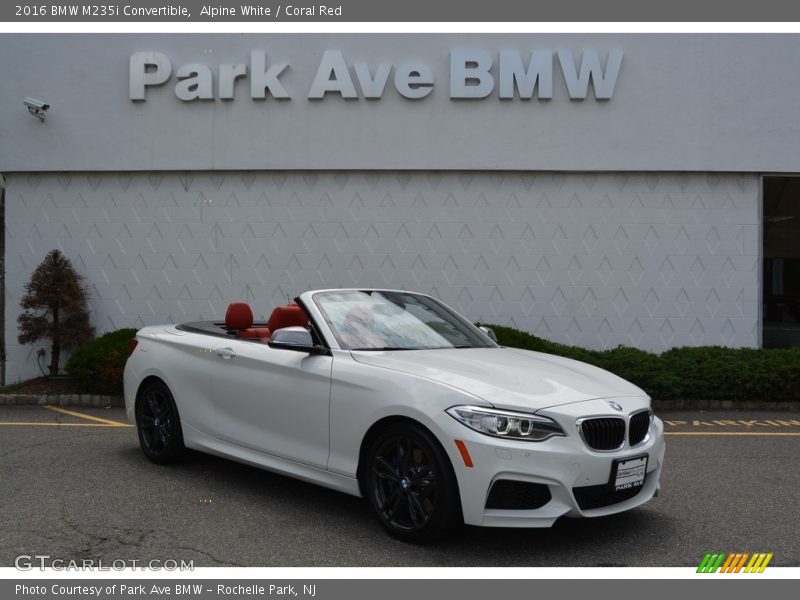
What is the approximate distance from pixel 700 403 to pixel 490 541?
6.76 metres

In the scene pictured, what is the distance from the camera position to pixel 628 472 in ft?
15.3

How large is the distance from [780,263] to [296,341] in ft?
33.7

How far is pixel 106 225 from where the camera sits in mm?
13133

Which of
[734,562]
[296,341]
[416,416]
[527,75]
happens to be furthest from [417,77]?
[734,562]

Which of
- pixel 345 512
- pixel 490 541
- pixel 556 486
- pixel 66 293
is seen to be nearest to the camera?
pixel 556 486

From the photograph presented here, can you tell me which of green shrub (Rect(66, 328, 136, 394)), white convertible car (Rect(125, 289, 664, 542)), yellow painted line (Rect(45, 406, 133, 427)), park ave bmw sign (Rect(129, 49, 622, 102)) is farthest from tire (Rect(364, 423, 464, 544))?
park ave bmw sign (Rect(129, 49, 622, 102))

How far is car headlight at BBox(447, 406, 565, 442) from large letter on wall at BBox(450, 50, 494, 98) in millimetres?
9028

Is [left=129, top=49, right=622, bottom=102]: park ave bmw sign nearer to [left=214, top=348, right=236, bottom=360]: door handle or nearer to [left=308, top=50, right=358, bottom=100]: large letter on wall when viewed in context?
[left=308, top=50, right=358, bottom=100]: large letter on wall

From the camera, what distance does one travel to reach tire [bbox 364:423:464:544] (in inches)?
176

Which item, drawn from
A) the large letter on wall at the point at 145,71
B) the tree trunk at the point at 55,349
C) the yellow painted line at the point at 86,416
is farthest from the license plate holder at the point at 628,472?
the large letter on wall at the point at 145,71

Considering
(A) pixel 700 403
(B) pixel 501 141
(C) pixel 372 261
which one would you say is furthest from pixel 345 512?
(B) pixel 501 141

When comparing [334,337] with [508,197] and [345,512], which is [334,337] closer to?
[345,512]

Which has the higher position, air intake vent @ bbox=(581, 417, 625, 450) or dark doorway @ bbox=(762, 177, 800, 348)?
dark doorway @ bbox=(762, 177, 800, 348)

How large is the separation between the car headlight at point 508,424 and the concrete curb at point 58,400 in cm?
791
